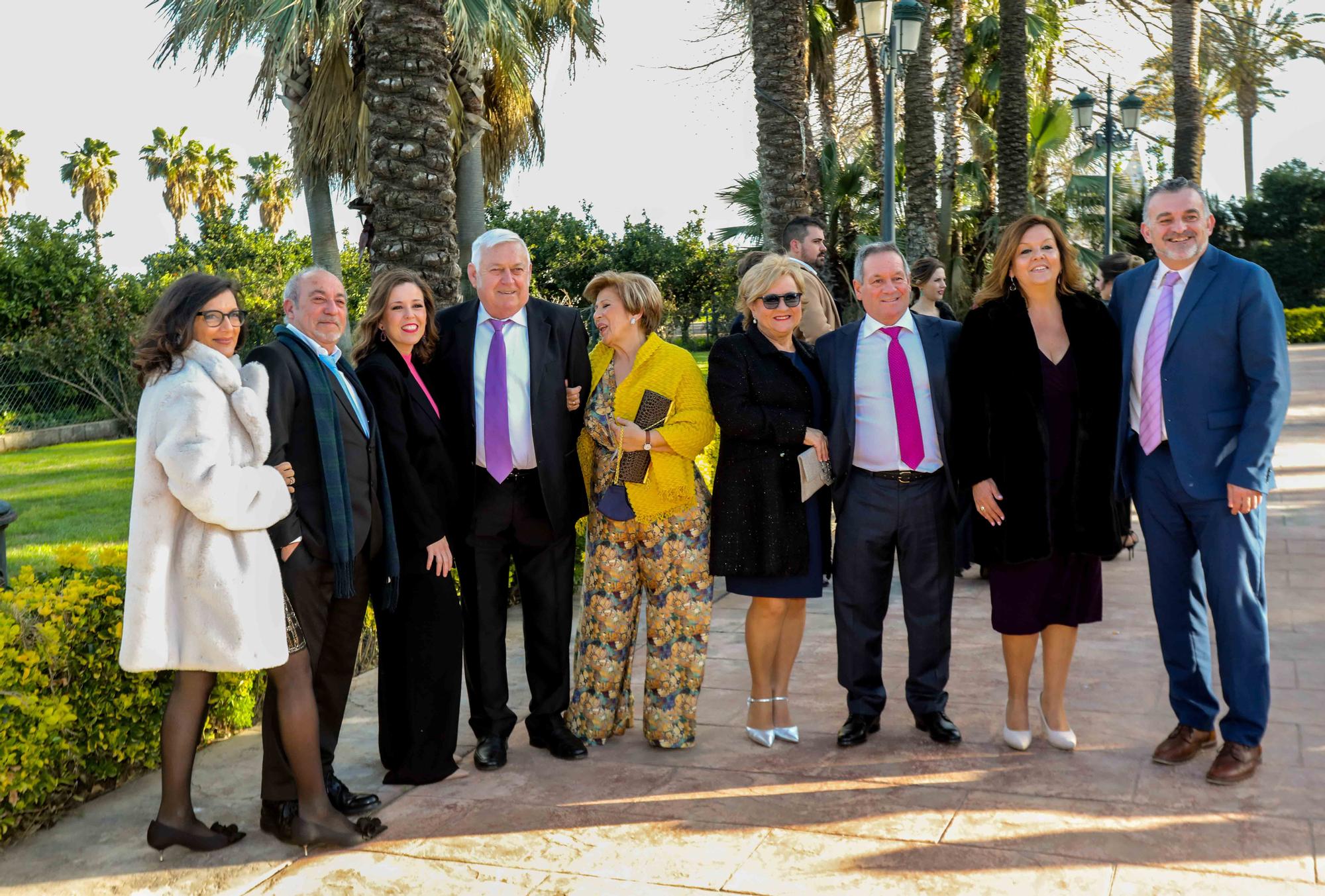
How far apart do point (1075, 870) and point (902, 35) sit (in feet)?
30.6

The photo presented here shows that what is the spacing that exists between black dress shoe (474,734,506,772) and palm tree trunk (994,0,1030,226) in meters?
12.0

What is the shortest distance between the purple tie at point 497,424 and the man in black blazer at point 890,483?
127 centimetres

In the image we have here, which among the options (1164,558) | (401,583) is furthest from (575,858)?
(1164,558)

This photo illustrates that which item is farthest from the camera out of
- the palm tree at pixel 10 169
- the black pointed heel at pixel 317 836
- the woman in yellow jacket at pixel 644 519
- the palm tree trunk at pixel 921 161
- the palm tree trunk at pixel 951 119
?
the palm tree at pixel 10 169

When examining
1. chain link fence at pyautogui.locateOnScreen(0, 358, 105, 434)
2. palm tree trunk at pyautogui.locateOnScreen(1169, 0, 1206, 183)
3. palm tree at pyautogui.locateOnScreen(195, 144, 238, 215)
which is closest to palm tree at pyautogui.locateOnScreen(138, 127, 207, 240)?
palm tree at pyautogui.locateOnScreen(195, 144, 238, 215)

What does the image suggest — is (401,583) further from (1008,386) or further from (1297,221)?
(1297,221)

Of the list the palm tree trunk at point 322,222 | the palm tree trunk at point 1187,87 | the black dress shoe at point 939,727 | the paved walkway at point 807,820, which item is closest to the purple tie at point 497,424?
the paved walkway at point 807,820

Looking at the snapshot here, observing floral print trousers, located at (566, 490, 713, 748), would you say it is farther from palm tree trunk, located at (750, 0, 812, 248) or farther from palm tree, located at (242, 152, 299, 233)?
palm tree, located at (242, 152, 299, 233)

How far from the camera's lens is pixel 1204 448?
4.11 meters

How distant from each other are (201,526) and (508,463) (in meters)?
1.26

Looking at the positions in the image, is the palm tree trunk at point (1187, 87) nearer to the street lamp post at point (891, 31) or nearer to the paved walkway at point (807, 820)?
the street lamp post at point (891, 31)

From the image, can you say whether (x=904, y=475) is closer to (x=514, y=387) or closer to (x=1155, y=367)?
(x=1155, y=367)

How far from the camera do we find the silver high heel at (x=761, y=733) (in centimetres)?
465

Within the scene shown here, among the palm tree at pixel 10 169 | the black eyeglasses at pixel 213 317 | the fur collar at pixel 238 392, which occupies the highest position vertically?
the palm tree at pixel 10 169
